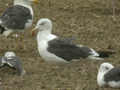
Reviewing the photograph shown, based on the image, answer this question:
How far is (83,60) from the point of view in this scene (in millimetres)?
10453

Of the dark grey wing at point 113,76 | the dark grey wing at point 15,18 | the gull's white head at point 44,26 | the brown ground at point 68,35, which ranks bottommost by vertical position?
the brown ground at point 68,35

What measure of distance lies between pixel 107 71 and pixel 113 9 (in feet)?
23.1

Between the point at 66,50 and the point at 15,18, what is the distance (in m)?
3.02

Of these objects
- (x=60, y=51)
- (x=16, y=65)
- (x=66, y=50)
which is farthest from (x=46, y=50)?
(x=16, y=65)

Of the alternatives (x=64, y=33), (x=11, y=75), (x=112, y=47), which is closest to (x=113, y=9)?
(x=64, y=33)

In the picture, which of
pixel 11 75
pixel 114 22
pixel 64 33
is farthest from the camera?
pixel 114 22

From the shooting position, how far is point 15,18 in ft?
42.9

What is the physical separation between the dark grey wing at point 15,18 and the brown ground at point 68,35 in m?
0.35

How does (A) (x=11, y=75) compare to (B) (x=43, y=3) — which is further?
(B) (x=43, y=3)

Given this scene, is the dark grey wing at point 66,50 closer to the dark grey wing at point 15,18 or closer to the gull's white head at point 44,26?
the gull's white head at point 44,26

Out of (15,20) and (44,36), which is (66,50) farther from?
(15,20)

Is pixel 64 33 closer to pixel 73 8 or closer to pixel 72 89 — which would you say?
pixel 73 8

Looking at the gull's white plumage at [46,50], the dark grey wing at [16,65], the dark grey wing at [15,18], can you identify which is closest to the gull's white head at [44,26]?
the gull's white plumage at [46,50]

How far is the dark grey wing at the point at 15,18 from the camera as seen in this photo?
13.0 m
